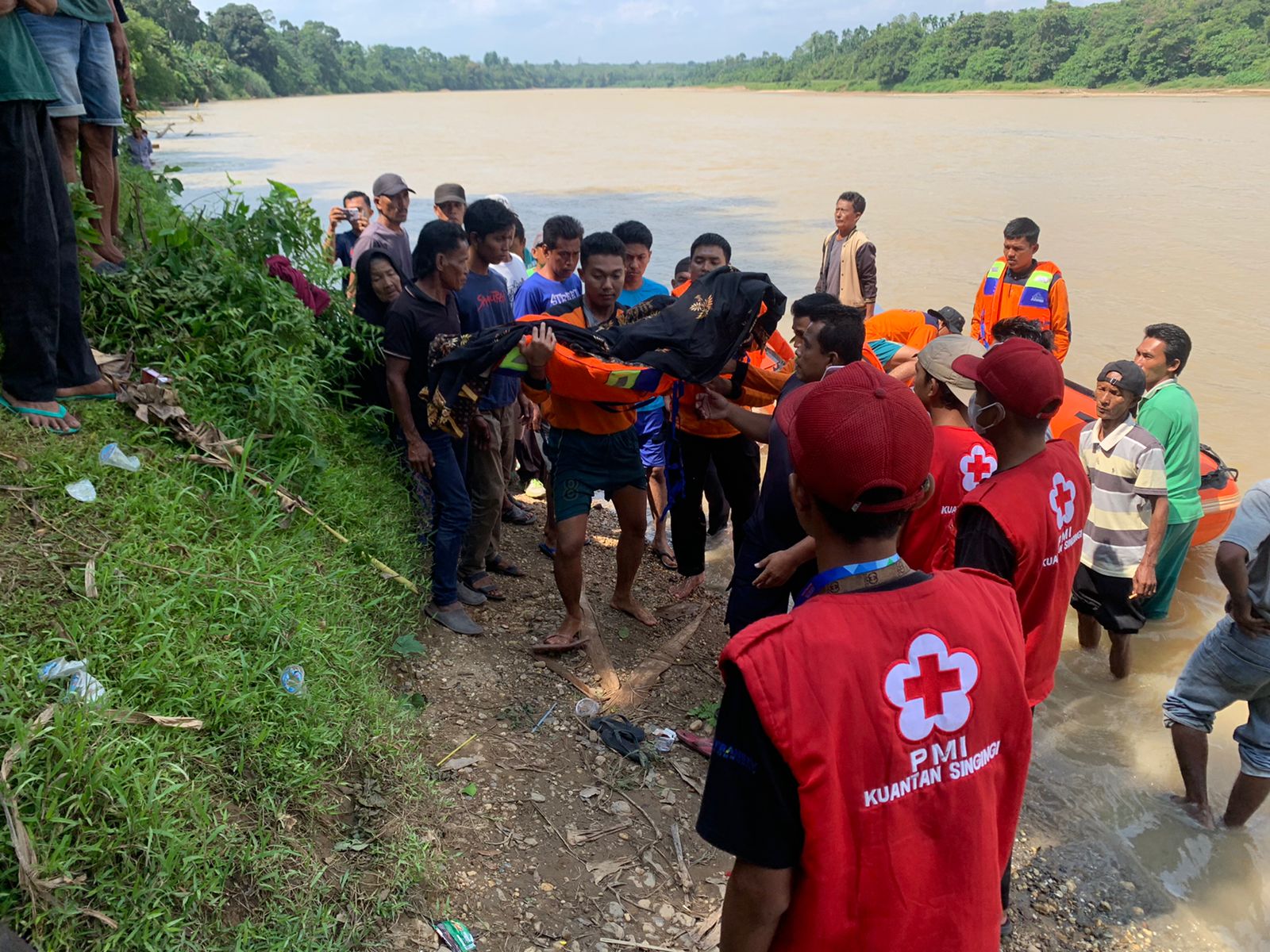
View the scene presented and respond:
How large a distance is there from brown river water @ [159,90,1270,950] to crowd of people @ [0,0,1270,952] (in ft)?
1.39

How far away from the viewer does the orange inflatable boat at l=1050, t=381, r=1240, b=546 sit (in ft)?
19.6

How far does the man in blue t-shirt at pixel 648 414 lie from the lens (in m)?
5.34

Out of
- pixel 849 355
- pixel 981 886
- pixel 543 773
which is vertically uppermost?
pixel 849 355

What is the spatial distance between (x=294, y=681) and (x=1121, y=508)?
398 centimetres

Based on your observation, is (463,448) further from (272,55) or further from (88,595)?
(272,55)

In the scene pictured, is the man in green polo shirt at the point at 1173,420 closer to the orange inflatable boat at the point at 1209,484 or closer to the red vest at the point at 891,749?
the orange inflatable boat at the point at 1209,484

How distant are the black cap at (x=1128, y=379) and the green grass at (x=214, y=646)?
362 cm

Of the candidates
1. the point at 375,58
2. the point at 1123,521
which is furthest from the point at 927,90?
the point at 1123,521

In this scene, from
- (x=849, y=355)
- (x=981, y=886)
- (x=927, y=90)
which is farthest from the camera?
(x=927, y=90)

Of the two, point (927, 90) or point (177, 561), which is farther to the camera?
point (927, 90)

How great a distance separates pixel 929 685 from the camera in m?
1.54

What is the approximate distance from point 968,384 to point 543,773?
87.3 inches

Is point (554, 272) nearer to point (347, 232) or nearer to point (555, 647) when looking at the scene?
point (555, 647)

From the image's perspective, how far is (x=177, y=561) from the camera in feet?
10.9
